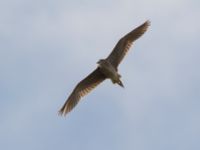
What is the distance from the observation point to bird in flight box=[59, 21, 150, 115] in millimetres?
28406

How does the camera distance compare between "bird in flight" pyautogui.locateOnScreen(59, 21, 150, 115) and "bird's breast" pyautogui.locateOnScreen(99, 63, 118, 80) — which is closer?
"bird's breast" pyautogui.locateOnScreen(99, 63, 118, 80)

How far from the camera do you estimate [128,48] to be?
28641 mm

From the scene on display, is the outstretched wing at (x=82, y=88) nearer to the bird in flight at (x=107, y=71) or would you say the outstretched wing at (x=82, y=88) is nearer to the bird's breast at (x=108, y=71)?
the bird in flight at (x=107, y=71)

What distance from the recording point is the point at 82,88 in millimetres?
29672

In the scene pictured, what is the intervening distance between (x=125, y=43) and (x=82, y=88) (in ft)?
8.29

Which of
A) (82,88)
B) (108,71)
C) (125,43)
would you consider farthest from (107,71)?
(82,88)

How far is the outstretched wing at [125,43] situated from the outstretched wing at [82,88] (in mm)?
977

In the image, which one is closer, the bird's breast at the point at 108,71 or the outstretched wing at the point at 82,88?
the bird's breast at the point at 108,71

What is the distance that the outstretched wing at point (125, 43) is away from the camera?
2862cm

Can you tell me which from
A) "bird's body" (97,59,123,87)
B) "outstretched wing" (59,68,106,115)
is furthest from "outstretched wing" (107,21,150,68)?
"outstretched wing" (59,68,106,115)

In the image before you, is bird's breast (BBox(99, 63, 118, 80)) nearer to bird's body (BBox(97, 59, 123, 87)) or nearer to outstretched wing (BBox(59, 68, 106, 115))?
bird's body (BBox(97, 59, 123, 87))

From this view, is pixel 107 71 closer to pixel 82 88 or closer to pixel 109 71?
pixel 109 71

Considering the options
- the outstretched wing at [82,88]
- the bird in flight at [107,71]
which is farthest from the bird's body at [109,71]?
the outstretched wing at [82,88]

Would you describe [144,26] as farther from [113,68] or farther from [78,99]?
[78,99]
